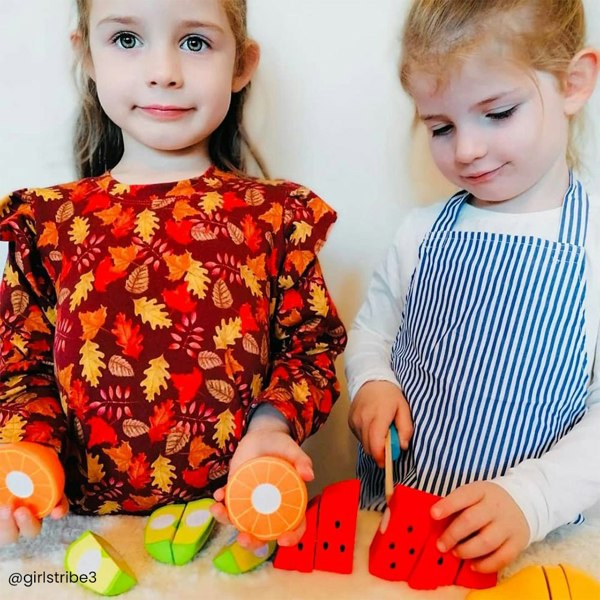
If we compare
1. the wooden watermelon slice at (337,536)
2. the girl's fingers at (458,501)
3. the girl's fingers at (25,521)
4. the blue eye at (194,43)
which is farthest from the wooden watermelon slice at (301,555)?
the blue eye at (194,43)

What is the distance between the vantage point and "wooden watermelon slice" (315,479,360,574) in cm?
60

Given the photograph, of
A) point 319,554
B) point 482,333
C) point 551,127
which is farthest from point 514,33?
point 319,554

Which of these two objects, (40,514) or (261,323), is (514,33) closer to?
(261,323)

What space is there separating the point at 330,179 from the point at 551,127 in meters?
0.39

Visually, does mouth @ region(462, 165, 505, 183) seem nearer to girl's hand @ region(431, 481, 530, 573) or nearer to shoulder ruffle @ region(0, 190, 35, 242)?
girl's hand @ region(431, 481, 530, 573)

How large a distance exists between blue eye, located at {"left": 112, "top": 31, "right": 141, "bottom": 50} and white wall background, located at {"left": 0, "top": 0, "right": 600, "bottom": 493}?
0.96 ft

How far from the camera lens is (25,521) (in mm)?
576

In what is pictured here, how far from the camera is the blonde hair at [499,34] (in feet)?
2.11

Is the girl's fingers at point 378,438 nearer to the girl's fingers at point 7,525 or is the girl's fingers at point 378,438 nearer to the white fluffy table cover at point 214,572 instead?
the white fluffy table cover at point 214,572

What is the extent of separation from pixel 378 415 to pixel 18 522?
1.19 feet

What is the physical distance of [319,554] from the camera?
0.60 m

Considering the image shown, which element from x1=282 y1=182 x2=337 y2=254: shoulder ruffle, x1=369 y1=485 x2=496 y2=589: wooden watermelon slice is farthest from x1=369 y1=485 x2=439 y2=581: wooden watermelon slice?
x1=282 y1=182 x2=337 y2=254: shoulder ruffle

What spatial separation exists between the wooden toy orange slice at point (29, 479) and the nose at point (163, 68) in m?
0.36

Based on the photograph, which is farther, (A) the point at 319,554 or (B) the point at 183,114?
(B) the point at 183,114
